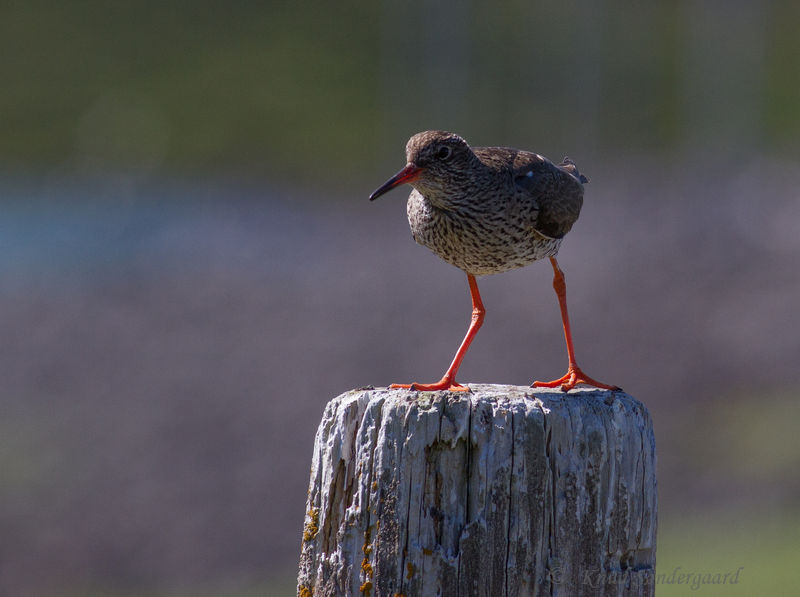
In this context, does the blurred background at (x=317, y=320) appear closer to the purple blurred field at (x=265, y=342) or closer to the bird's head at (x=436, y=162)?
the purple blurred field at (x=265, y=342)

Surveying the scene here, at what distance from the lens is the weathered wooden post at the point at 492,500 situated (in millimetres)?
3541

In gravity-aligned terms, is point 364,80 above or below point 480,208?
above

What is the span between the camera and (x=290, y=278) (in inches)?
631

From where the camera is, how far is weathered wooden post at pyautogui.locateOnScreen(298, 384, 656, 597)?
11.6 feet

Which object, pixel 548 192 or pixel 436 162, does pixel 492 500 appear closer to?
pixel 436 162

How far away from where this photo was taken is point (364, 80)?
4028cm

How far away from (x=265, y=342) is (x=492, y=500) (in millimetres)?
10445

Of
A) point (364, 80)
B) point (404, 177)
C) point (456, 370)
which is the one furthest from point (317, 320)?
point (364, 80)

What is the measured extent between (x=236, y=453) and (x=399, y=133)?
15.5 meters

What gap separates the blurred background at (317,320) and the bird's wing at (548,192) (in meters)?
4.83

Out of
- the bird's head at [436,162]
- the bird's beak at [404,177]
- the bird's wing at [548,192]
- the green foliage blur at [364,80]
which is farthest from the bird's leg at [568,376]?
the green foliage blur at [364,80]

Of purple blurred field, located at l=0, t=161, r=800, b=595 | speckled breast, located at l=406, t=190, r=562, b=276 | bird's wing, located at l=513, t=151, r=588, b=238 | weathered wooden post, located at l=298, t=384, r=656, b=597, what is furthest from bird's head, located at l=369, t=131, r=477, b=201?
purple blurred field, located at l=0, t=161, r=800, b=595

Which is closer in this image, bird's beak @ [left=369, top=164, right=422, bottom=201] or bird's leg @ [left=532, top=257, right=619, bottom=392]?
bird's leg @ [left=532, top=257, right=619, bottom=392]

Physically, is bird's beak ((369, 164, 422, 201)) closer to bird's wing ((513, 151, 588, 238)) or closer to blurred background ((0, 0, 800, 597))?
bird's wing ((513, 151, 588, 238))
